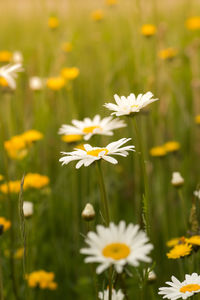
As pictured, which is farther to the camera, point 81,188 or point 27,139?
point 81,188

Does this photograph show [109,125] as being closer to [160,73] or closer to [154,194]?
[154,194]

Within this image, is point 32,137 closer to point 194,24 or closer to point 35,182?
point 35,182

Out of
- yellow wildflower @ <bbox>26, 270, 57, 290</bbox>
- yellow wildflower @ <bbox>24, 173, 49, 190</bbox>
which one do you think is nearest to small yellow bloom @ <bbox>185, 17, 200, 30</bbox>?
yellow wildflower @ <bbox>24, 173, 49, 190</bbox>

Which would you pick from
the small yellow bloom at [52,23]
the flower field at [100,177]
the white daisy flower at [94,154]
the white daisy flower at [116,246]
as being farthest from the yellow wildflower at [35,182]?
the small yellow bloom at [52,23]

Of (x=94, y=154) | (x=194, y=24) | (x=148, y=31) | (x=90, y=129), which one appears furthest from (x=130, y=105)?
(x=194, y=24)

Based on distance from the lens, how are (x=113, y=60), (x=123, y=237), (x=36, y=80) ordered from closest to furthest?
(x=123, y=237) → (x=36, y=80) → (x=113, y=60)

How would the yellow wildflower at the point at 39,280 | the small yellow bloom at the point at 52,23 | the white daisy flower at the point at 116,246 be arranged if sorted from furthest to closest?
the small yellow bloom at the point at 52,23, the yellow wildflower at the point at 39,280, the white daisy flower at the point at 116,246

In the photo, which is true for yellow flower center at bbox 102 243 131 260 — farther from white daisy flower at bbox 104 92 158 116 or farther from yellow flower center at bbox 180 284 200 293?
white daisy flower at bbox 104 92 158 116

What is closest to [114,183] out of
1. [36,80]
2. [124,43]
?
[36,80]

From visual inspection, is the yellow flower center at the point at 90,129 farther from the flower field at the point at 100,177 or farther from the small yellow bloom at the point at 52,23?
the small yellow bloom at the point at 52,23
